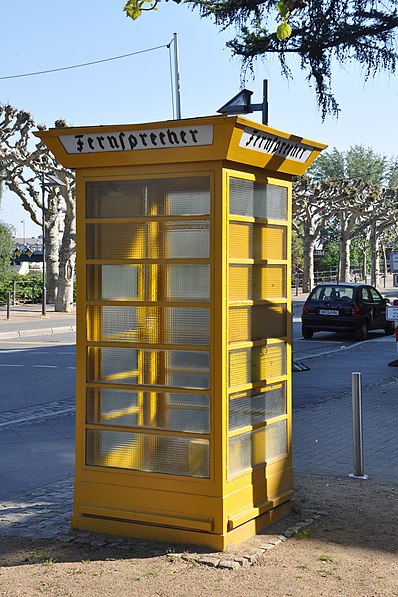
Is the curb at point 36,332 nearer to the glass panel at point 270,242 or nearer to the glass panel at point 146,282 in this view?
the glass panel at point 270,242

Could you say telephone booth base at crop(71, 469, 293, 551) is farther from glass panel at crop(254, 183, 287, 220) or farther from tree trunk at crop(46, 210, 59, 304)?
tree trunk at crop(46, 210, 59, 304)

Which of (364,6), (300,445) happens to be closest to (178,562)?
(300,445)

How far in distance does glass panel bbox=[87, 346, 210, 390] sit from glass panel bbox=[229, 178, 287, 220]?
38.9 inches

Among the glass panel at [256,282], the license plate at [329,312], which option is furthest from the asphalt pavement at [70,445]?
the license plate at [329,312]

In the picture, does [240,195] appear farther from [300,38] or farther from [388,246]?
[388,246]

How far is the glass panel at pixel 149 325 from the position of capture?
19.7ft

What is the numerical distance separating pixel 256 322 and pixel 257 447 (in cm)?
83

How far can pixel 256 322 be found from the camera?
6.38 metres

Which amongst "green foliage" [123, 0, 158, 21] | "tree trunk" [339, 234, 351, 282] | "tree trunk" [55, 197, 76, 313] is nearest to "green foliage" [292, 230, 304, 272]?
"tree trunk" [339, 234, 351, 282]

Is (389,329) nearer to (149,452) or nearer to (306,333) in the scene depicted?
(306,333)

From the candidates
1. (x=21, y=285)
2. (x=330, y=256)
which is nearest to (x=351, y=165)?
(x=330, y=256)

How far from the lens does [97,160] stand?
240 inches

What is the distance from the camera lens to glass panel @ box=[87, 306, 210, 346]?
5996mm

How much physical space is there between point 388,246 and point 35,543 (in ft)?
387
